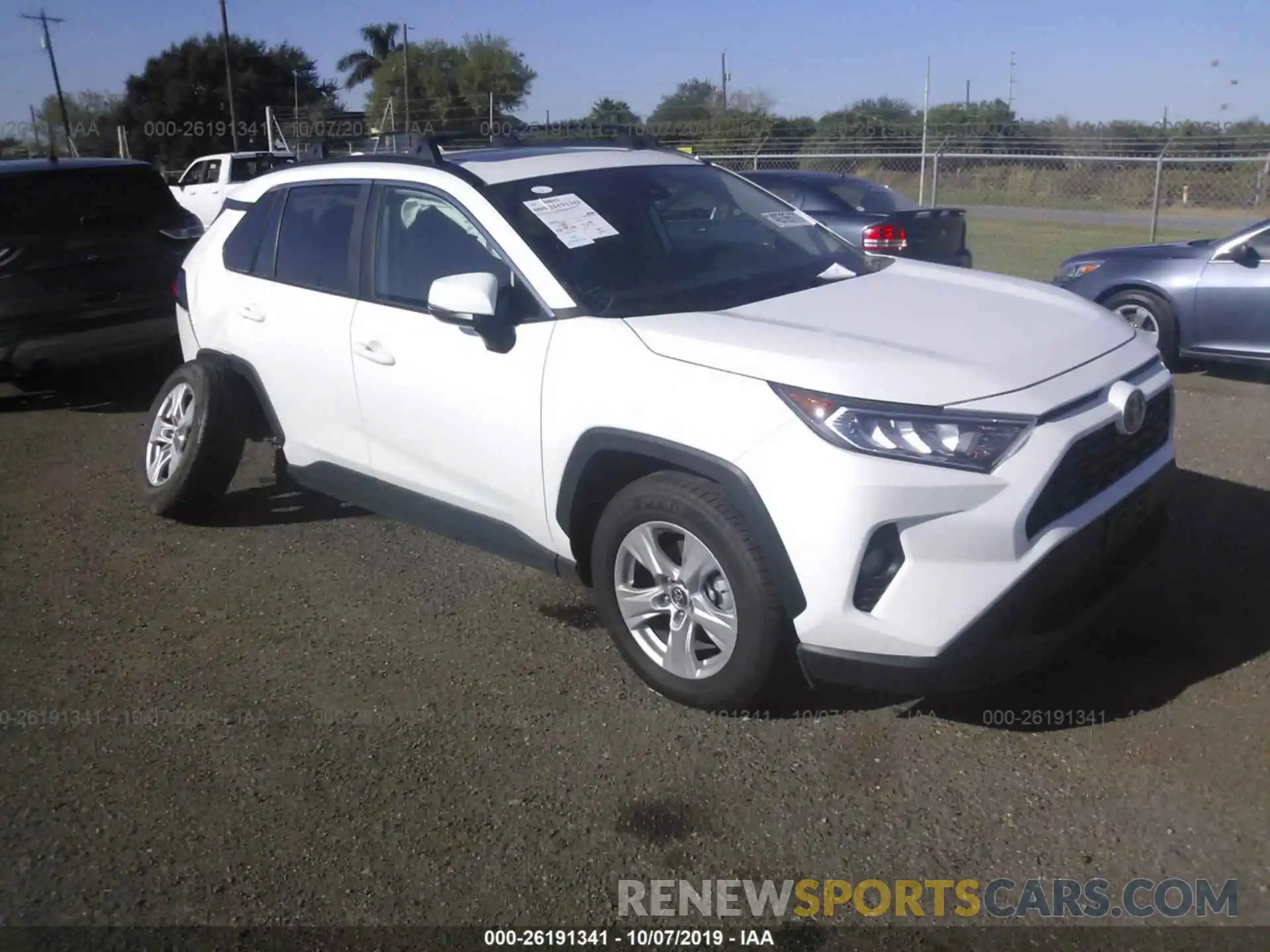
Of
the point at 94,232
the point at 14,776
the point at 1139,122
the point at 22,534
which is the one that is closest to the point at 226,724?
the point at 14,776

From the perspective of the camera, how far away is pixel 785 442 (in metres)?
3.22

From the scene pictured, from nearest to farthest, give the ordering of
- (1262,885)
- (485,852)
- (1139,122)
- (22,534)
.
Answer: (1262,885), (485,852), (22,534), (1139,122)

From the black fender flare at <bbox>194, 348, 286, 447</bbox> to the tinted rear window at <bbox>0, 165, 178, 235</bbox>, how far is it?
3.50 metres

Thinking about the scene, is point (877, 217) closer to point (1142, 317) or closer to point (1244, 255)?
point (1142, 317)

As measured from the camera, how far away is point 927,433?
3139 millimetres

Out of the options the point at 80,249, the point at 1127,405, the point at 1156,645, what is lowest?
the point at 1156,645

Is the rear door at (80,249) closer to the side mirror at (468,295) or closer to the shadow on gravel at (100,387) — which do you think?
the shadow on gravel at (100,387)

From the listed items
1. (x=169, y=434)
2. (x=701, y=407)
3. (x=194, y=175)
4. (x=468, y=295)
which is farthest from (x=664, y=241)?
(x=194, y=175)

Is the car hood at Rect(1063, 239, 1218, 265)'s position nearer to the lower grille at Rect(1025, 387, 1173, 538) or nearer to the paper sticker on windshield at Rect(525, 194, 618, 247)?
the lower grille at Rect(1025, 387, 1173, 538)

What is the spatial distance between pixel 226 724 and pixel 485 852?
125 centimetres

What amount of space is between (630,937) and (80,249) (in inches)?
281

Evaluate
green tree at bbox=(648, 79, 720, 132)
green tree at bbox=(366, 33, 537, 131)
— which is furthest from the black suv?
green tree at bbox=(366, 33, 537, 131)

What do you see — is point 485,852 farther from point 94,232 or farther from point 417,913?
point 94,232

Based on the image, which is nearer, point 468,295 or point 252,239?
point 468,295
